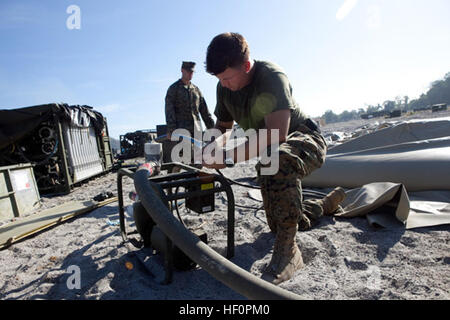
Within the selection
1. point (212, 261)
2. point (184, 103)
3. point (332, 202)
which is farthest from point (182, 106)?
point (212, 261)

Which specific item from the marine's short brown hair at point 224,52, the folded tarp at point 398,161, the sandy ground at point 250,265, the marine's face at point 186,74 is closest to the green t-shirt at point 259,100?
the marine's short brown hair at point 224,52

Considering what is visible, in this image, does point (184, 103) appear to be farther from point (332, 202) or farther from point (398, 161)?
point (398, 161)

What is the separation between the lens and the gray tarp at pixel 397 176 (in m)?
2.23

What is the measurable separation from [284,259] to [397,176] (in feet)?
7.14

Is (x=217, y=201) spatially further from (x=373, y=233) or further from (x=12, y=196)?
(x=12, y=196)

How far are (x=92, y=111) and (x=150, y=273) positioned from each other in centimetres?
646

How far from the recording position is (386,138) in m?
4.28

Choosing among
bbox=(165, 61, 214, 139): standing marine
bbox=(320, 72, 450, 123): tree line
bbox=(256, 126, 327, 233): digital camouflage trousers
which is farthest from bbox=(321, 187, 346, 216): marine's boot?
bbox=(320, 72, 450, 123): tree line

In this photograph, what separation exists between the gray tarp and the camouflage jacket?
198 centimetres

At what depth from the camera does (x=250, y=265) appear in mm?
1767

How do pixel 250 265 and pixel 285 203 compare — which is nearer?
pixel 285 203

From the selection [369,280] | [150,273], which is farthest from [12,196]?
[369,280]

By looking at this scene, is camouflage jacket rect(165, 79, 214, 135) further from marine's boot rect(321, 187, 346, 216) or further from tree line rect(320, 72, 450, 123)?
tree line rect(320, 72, 450, 123)

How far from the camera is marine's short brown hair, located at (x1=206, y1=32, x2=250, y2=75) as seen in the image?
168 centimetres
